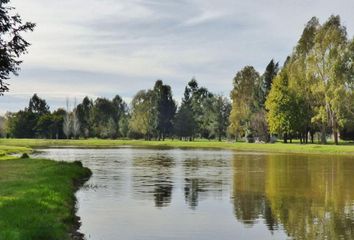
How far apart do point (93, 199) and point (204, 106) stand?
5776 inches

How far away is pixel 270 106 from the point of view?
116875 millimetres


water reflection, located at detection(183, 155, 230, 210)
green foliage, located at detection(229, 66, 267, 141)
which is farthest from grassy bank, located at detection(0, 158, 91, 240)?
green foliage, located at detection(229, 66, 267, 141)

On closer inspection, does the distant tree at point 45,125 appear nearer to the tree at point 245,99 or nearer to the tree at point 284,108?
the tree at point 245,99

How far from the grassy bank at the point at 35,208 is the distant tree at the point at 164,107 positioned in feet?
456

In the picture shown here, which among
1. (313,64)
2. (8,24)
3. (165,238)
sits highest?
(313,64)

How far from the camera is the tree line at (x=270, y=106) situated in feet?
312

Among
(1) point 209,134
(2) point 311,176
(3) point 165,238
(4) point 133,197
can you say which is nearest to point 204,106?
(1) point 209,134

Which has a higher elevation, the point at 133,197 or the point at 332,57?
the point at 332,57

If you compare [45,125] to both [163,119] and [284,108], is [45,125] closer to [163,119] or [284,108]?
[163,119]

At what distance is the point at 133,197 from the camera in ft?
94.6

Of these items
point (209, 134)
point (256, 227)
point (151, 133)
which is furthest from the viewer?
point (151, 133)

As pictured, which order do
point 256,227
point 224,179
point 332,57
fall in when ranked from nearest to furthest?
1. point 256,227
2. point 224,179
3. point 332,57

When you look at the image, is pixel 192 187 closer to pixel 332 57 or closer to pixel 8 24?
pixel 8 24

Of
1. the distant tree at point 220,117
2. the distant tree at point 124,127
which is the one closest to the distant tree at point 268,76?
the distant tree at point 220,117
